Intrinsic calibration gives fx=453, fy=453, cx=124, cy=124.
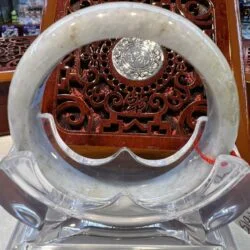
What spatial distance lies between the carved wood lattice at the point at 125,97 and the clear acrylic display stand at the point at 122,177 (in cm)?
20

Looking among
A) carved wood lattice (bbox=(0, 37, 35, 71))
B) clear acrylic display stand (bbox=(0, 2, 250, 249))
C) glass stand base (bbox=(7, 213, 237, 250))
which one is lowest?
glass stand base (bbox=(7, 213, 237, 250))

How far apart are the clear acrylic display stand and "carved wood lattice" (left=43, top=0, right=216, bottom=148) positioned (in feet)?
0.66

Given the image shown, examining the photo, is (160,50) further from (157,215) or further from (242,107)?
(157,215)

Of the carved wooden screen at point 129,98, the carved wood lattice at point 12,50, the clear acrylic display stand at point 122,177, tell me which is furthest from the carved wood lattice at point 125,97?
the carved wood lattice at point 12,50

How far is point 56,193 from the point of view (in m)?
0.60

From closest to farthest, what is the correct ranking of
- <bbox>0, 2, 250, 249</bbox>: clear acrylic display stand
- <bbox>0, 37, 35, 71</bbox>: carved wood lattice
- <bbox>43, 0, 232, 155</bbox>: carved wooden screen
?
<bbox>0, 2, 250, 249</bbox>: clear acrylic display stand < <bbox>43, 0, 232, 155</bbox>: carved wooden screen < <bbox>0, 37, 35, 71</bbox>: carved wood lattice

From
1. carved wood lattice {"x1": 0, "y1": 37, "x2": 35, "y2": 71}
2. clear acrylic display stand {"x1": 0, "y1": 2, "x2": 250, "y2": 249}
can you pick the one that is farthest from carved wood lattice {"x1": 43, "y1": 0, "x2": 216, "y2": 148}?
carved wood lattice {"x1": 0, "y1": 37, "x2": 35, "y2": 71}

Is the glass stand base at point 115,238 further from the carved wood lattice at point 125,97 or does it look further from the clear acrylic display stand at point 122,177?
the carved wood lattice at point 125,97

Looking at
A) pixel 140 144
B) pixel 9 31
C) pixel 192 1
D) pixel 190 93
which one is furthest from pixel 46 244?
pixel 9 31

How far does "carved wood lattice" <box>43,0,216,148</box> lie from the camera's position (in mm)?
885

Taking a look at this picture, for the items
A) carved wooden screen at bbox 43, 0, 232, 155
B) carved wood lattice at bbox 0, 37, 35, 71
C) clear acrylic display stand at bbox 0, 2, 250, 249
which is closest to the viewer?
clear acrylic display stand at bbox 0, 2, 250, 249

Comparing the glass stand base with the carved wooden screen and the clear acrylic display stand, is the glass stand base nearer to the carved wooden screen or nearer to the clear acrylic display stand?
the clear acrylic display stand

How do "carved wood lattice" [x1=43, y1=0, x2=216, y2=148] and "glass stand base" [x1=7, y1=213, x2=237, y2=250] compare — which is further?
"carved wood lattice" [x1=43, y1=0, x2=216, y2=148]

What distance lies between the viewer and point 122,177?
2.24 ft
